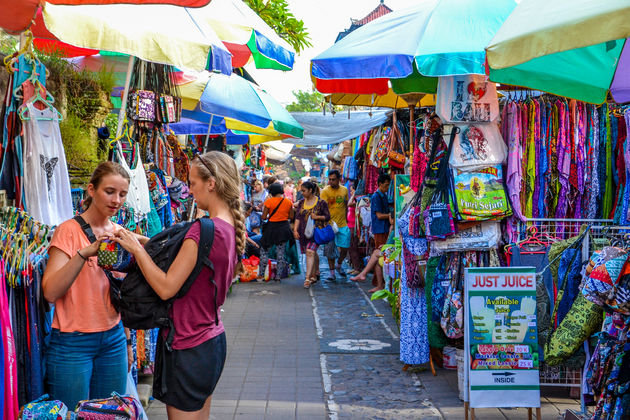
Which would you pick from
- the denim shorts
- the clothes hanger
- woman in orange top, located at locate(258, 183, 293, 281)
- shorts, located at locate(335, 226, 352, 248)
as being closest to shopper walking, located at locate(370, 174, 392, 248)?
shorts, located at locate(335, 226, 352, 248)

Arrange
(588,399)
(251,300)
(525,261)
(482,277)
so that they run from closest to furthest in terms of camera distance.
→ (588,399) → (482,277) → (525,261) → (251,300)

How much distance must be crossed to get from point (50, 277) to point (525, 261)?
3901 mm

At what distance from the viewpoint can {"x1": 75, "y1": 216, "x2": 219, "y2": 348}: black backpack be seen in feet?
9.40

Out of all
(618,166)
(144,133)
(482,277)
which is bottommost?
(482,277)

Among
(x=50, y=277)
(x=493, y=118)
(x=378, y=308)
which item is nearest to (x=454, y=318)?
(x=493, y=118)

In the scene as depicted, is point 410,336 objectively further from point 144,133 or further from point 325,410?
point 144,133

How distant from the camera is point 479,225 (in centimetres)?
574

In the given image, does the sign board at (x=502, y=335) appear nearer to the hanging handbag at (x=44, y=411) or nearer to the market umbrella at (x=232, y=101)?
the hanging handbag at (x=44, y=411)

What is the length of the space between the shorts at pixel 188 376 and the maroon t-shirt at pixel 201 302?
4cm

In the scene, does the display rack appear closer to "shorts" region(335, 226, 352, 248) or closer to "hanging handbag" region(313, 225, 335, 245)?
"hanging handbag" region(313, 225, 335, 245)

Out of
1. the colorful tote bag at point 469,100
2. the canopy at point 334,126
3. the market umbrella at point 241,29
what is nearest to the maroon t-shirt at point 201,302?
the market umbrella at point 241,29

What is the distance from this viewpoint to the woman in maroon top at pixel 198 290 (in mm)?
2830

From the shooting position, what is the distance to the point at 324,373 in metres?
6.37

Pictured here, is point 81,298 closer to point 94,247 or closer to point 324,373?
point 94,247
